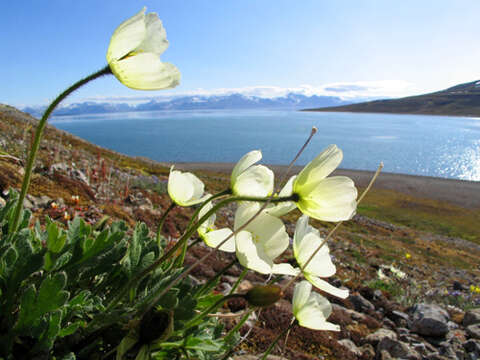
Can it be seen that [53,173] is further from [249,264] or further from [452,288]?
[452,288]

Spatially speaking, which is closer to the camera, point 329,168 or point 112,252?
point 329,168

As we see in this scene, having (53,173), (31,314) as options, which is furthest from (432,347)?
(53,173)

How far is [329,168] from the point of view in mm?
856

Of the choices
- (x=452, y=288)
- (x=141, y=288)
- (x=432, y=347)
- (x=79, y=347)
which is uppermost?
(x=141, y=288)

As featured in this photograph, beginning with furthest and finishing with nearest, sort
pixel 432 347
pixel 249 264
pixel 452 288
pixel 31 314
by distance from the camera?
pixel 452 288 < pixel 432 347 < pixel 31 314 < pixel 249 264

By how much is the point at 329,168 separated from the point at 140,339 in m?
0.68

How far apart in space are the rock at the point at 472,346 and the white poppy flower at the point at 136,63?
4429mm

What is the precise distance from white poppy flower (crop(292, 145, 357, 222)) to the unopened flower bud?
210 mm

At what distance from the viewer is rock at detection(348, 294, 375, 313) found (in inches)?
194

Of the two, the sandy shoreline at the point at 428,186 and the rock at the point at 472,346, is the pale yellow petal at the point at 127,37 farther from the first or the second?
the sandy shoreline at the point at 428,186

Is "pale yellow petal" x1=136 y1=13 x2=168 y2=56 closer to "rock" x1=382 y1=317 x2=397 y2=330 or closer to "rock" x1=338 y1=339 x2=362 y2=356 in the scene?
"rock" x1=338 y1=339 x2=362 y2=356

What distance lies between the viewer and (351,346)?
334cm

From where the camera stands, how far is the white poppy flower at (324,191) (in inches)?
34.1

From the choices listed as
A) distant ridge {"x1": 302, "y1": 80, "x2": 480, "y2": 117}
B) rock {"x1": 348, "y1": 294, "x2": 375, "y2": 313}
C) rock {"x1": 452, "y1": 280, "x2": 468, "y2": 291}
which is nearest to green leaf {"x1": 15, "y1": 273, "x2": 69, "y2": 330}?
rock {"x1": 348, "y1": 294, "x2": 375, "y2": 313}
